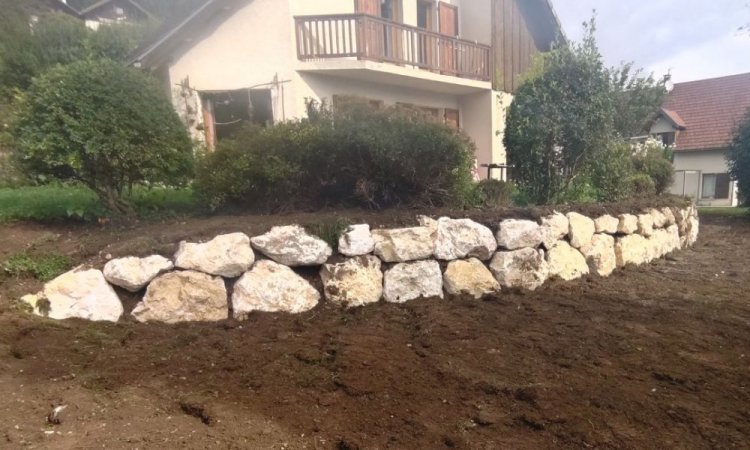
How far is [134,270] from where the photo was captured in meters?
3.64

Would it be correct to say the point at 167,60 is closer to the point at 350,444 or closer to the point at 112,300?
the point at 112,300

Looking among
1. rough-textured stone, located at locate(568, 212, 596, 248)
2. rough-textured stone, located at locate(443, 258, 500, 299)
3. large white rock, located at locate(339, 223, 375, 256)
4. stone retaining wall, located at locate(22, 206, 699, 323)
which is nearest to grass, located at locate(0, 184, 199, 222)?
stone retaining wall, located at locate(22, 206, 699, 323)

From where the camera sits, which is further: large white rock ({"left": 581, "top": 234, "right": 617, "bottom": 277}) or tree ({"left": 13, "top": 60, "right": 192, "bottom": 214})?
large white rock ({"left": 581, "top": 234, "right": 617, "bottom": 277})

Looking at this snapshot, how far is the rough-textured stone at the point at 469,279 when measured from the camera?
4.50m

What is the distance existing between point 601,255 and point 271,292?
3.95m

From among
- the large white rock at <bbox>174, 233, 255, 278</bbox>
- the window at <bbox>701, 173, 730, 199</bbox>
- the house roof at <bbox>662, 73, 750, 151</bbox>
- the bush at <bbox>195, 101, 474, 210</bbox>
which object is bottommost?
the window at <bbox>701, 173, 730, 199</bbox>

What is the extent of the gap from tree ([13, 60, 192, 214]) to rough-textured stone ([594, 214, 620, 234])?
4776 mm

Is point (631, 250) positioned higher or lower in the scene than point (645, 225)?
lower

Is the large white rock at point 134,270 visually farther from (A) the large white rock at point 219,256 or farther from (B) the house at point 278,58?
(B) the house at point 278,58

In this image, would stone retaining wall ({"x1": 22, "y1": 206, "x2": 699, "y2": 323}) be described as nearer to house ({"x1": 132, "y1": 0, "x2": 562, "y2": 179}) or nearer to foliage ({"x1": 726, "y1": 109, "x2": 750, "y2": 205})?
house ({"x1": 132, "y1": 0, "x2": 562, "y2": 179})

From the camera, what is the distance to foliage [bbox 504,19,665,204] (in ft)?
19.7

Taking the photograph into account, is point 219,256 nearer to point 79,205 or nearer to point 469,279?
point 79,205

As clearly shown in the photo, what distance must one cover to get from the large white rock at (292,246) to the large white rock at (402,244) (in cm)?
50

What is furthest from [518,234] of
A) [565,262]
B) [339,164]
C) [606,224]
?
[339,164]
